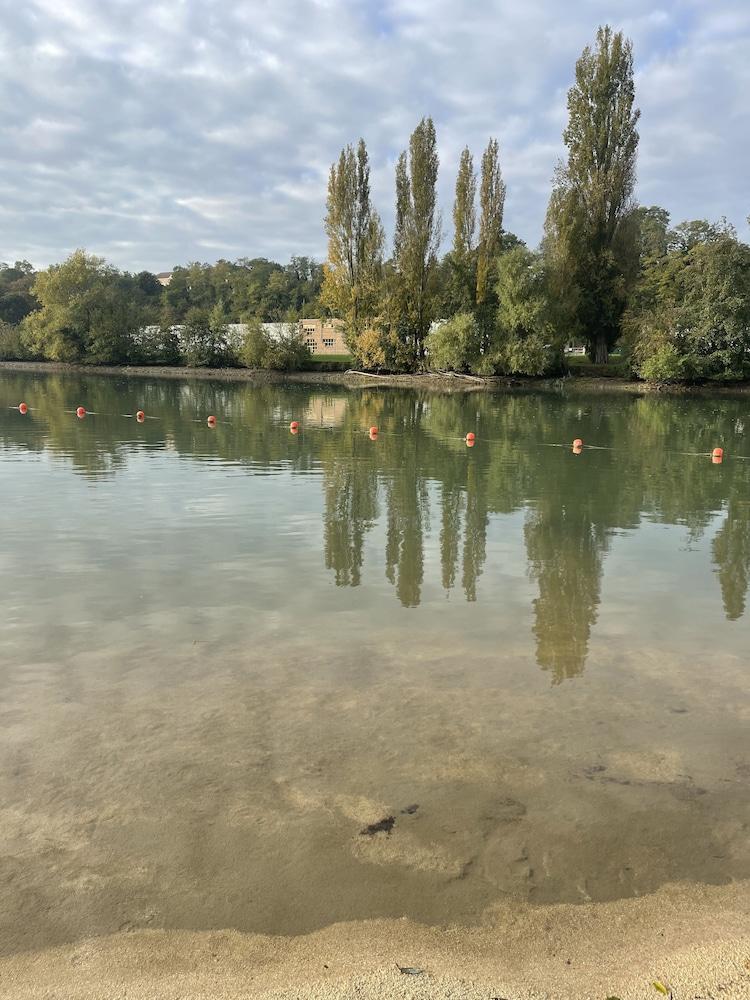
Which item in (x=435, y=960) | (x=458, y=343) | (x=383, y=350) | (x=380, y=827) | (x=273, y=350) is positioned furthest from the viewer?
(x=273, y=350)

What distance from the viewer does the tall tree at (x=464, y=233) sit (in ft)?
170

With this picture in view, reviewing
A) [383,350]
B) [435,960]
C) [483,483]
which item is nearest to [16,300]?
[383,350]

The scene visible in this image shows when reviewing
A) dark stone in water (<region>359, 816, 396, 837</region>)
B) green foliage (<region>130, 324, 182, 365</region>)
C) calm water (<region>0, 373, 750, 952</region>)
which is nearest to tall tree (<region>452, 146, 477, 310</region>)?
green foliage (<region>130, 324, 182, 365</region>)

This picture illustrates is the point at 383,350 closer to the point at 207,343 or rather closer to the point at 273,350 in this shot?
the point at 273,350

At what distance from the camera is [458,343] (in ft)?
170

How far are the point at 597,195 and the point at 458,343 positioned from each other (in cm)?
1382

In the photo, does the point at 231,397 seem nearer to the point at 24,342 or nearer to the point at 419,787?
the point at 419,787

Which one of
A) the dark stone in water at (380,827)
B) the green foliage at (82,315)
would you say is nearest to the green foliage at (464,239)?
the green foliage at (82,315)

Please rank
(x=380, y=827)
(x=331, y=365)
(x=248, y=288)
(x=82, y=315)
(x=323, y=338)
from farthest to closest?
(x=248, y=288) → (x=323, y=338) → (x=82, y=315) → (x=331, y=365) → (x=380, y=827)

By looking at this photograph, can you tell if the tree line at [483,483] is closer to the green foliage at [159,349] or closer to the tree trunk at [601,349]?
the tree trunk at [601,349]

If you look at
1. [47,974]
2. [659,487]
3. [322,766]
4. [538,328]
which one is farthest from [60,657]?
[538,328]

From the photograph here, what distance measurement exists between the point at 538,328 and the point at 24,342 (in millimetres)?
59647

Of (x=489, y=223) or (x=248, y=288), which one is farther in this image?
(x=248, y=288)

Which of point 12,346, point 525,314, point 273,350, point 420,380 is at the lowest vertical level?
point 420,380
